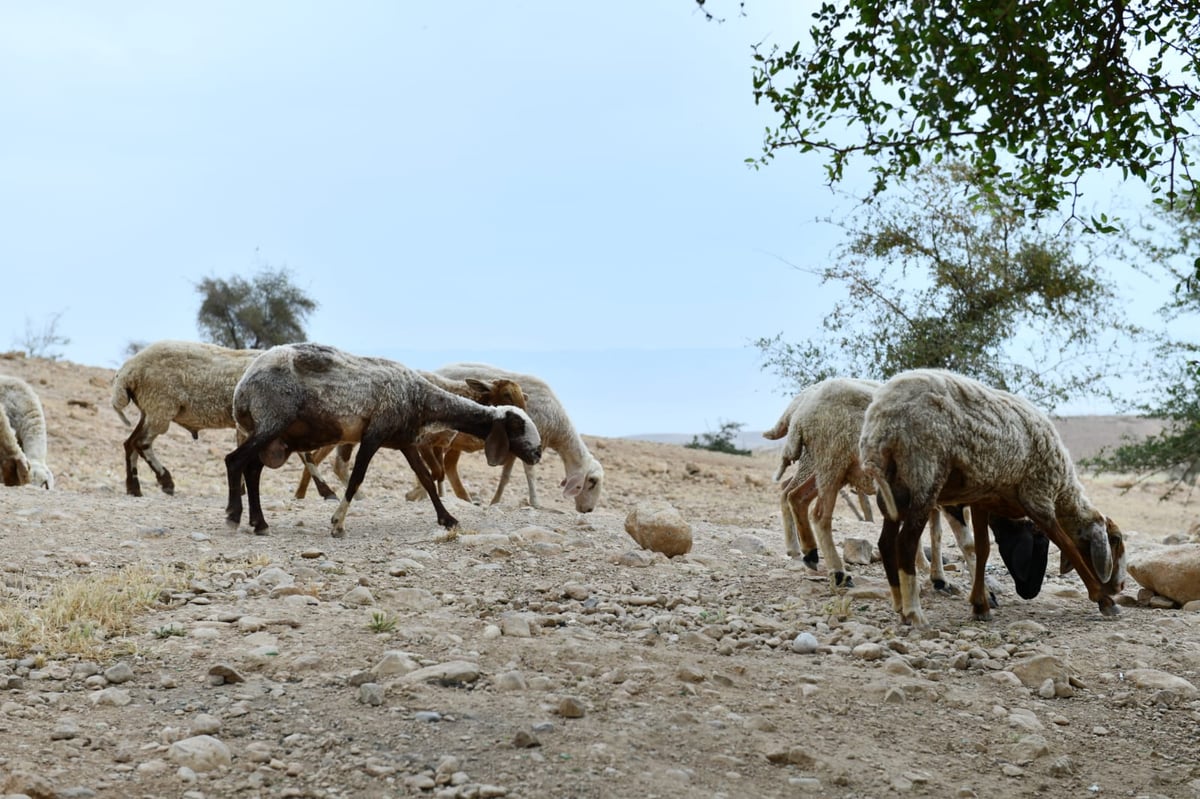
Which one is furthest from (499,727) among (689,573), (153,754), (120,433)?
(120,433)

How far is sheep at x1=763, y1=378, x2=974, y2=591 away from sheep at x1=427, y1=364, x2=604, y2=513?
16.5 ft

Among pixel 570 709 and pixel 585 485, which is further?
pixel 585 485

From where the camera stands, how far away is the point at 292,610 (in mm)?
7594

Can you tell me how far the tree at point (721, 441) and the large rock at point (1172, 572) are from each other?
21.9 meters

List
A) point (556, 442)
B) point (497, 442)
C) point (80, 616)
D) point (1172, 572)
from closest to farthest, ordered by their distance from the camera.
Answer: point (80, 616), point (1172, 572), point (497, 442), point (556, 442)

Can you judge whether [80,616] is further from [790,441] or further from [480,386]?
[480,386]

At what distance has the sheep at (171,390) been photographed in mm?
14086

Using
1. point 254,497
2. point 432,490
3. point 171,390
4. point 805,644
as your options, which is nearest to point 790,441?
point 805,644

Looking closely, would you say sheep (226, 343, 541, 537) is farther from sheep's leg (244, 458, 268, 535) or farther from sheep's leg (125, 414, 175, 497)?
sheep's leg (125, 414, 175, 497)

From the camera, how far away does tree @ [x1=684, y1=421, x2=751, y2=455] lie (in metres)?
32.1

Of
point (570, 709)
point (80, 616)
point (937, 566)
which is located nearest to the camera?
point (570, 709)

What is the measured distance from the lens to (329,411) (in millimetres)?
10703

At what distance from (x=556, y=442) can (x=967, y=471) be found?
295 inches

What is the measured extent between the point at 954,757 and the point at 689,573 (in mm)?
3816
